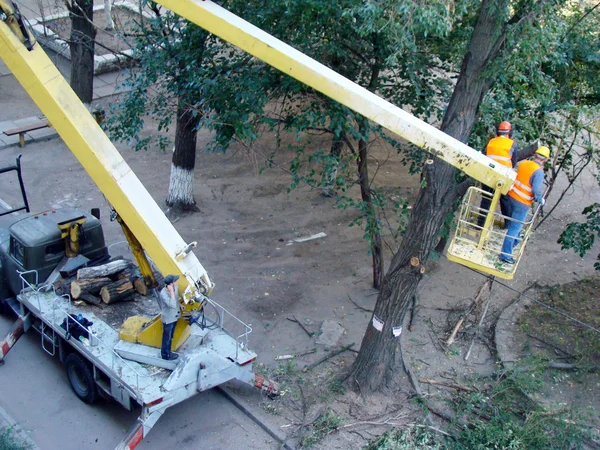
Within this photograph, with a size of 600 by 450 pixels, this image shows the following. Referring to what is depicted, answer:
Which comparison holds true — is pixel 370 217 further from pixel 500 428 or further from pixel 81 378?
pixel 81 378

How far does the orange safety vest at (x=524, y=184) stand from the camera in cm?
848

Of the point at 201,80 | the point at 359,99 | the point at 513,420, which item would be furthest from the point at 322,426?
the point at 201,80

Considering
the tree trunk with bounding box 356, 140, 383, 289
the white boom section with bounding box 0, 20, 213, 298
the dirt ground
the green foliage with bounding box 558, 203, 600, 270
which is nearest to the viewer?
the white boom section with bounding box 0, 20, 213, 298

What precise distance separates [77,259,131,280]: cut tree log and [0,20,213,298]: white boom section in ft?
6.46

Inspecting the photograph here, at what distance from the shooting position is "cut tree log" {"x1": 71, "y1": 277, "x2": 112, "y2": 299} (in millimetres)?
9562

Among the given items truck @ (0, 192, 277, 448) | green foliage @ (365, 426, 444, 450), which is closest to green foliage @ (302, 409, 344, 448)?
green foliage @ (365, 426, 444, 450)

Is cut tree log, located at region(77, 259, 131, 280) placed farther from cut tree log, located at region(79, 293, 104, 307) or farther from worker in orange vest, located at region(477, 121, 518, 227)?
worker in orange vest, located at region(477, 121, 518, 227)

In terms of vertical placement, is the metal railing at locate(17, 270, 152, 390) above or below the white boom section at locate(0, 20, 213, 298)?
below

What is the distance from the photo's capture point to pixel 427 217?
8.72m

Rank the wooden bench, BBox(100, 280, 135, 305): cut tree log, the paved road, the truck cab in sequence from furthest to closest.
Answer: the wooden bench, the truck cab, BBox(100, 280, 135, 305): cut tree log, the paved road

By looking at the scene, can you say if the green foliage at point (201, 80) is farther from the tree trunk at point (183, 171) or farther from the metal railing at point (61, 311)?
the metal railing at point (61, 311)

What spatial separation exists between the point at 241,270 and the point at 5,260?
4.31 m

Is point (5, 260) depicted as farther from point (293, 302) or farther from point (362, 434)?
point (362, 434)

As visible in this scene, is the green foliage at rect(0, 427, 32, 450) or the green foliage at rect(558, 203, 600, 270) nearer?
the green foliage at rect(0, 427, 32, 450)
